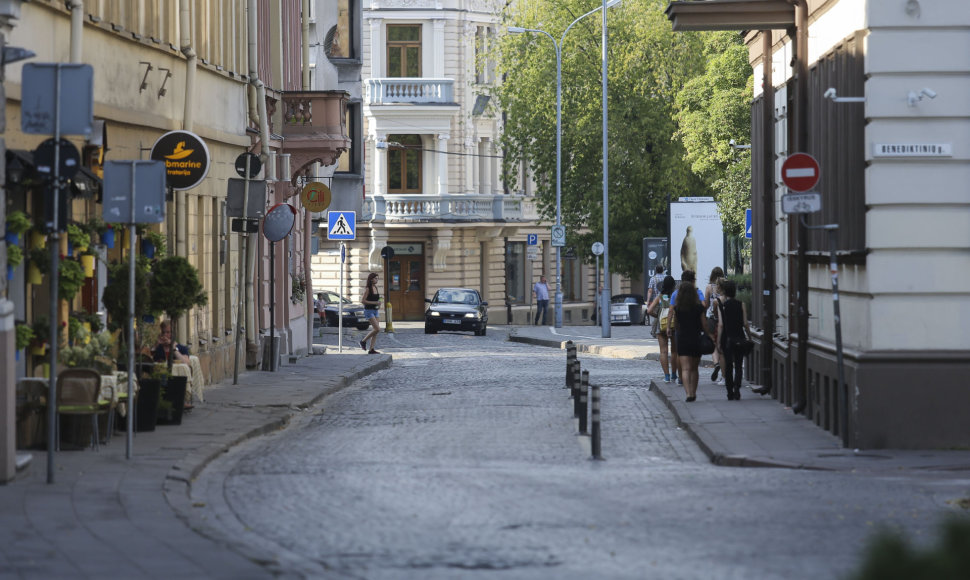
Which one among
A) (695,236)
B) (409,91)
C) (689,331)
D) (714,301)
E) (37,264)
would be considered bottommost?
(689,331)

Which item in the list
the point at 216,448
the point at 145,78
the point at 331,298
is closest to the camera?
the point at 216,448

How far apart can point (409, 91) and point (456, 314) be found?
637 inches

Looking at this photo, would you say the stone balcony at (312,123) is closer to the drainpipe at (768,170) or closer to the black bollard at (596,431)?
the drainpipe at (768,170)

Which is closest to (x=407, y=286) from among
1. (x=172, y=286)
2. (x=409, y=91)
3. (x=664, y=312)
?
(x=409, y=91)

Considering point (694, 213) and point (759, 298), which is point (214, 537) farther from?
point (694, 213)

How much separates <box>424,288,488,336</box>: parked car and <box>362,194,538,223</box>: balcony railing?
11.8 m

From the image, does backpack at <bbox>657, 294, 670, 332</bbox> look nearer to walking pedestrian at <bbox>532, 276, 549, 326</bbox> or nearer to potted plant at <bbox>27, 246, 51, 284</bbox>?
potted plant at <bbox>27, 246, 51, 284</bbox>

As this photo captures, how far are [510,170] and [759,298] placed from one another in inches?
1595

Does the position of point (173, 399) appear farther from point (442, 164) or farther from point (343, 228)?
point (442, 164)

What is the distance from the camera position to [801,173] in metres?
15.7

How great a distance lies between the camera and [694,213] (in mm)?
41750

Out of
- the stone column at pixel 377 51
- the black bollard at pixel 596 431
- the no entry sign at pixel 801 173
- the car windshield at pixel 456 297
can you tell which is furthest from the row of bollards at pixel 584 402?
the stone column at pixel 377 51

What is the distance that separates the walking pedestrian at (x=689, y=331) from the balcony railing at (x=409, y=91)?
45.4 metres

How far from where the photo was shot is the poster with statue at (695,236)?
41.7m
